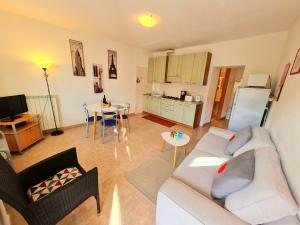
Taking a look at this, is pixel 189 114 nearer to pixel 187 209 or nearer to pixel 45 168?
pixel 187 209

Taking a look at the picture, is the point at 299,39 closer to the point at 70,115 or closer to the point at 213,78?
the point at 213,78

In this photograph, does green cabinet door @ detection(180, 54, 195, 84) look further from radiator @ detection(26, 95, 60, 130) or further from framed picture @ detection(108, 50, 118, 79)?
radiator @ detection(26, 95, 60, 130)

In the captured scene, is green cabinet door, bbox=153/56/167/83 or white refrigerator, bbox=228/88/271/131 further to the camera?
green cabinet door, bbox=153/56/167/83

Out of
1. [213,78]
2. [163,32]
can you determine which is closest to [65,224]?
[163,32]

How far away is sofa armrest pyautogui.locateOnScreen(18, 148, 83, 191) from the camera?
1216 millimetres

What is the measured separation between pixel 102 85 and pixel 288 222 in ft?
14.1

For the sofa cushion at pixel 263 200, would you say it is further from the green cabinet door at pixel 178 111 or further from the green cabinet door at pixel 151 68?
the green cabinet door at pixel 151 68

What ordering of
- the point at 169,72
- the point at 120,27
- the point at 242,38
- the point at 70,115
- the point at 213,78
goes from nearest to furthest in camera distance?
the point at 120,27 < the point at 242,38 < the point at 70,115 < the point at 213,78 < the point at 169,72

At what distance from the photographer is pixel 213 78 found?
156 inches

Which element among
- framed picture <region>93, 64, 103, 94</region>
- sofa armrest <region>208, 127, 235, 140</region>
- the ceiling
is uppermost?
the ceiling

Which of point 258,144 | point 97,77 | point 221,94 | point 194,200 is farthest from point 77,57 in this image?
point 221,94

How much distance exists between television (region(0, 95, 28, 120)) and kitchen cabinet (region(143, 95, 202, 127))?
3687 millimetres

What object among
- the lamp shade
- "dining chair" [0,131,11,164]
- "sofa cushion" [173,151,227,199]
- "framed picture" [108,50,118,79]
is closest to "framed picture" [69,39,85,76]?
the lamp shade

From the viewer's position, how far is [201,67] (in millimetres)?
3781
